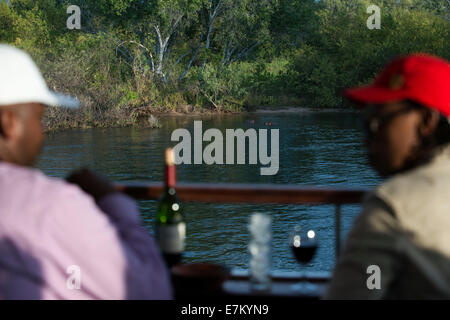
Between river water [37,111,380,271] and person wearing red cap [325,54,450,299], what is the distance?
9.85 m

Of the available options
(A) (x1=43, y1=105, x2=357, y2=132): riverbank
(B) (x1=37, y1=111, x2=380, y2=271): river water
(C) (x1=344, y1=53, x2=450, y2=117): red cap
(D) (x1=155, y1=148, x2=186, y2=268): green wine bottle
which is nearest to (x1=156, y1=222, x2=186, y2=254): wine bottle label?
(D) (x1=155, y1=148, x2=186, y2=268): green wine bottle

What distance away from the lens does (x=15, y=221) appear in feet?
4.17

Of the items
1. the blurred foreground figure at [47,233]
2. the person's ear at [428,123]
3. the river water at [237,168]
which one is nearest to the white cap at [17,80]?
the blurred foreground figure at [47,233]

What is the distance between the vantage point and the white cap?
1382 mm

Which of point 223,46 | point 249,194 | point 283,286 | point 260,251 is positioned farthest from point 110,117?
point 260,251

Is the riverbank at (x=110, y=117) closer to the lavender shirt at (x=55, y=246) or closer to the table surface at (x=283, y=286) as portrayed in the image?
the table surface at (x=283, y=286)

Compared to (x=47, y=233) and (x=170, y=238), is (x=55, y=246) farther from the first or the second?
(x=170, y=238)

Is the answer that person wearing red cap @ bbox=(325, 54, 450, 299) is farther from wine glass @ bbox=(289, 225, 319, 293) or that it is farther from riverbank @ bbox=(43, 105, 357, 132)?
riverbank @ bbox=(43, 105, 357, 132)

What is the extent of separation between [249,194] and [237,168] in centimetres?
1865

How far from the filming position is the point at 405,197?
4.14 ft

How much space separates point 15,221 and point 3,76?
340mm
